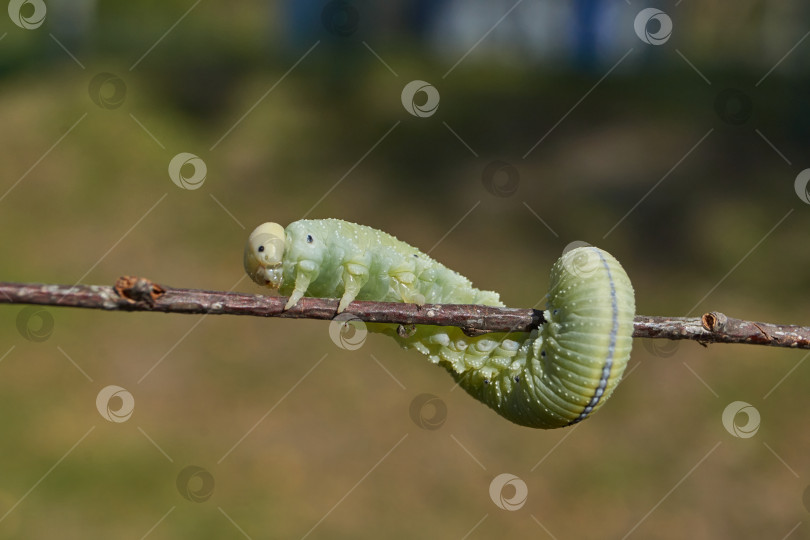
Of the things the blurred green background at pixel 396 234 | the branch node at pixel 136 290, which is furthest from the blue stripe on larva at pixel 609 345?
the blurred green background at pixel 396 234

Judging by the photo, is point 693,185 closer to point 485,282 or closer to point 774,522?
point 485,282

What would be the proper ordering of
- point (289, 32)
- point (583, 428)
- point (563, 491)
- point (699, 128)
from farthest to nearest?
point (289, 32) < point (699, 128) < point (583, 428) < point (563, 491)

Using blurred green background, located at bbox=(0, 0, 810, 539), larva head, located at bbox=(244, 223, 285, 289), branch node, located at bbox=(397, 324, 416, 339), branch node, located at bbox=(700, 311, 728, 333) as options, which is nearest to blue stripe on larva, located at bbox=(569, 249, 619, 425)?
branch node, located at bbox=(700, 311, 728, 333)

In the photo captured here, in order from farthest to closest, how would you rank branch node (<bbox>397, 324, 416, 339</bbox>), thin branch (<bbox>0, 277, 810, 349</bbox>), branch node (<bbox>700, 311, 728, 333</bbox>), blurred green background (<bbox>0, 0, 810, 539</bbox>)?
1. blurred green background (<bbox>0, 0, 810, 539</bbox>)
2. branch node (<bbox>397, 324, 416, 339</bbox>)
3. branch node (<bbox>700, 311, 728, 333</bbox>)
4. thin branch (<bbox>0, 277, 810, 349</bbox>)

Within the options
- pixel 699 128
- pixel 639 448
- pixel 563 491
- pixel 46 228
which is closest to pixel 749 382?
pixel 639 448

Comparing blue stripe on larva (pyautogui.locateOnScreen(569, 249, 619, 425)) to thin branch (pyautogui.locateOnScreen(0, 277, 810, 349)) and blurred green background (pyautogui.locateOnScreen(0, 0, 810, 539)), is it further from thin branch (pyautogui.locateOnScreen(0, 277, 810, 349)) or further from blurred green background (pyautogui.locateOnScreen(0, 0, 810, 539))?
blurred green background (pyautogui.locateOnScreen(0, 0, 810, 539))
